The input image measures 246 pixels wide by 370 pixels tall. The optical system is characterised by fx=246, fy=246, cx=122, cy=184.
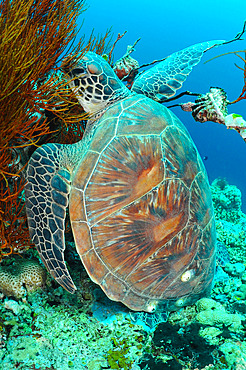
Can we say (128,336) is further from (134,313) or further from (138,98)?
(138,98)

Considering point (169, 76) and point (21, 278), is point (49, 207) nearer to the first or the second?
point (21, 278)

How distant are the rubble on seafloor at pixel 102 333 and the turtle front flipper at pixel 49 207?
Result: 0.30 m

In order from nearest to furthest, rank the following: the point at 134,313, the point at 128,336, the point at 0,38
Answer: the point at 0,38
the point at 128,336
the point at 134,313

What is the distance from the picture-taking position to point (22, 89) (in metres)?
1.70

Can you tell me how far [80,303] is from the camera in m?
1.96

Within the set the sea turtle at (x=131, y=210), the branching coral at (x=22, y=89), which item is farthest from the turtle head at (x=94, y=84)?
the sea turtle at (x=131, y=210)

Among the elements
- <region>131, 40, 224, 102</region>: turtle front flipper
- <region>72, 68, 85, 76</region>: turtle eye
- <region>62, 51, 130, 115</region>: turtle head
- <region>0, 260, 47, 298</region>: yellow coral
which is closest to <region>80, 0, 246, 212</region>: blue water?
<region>131, 40, 224, 102</region>: turtle front flipper

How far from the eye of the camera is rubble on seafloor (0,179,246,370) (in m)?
1.51

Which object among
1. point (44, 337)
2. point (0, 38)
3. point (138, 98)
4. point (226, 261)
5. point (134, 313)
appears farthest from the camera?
point (226, 261)

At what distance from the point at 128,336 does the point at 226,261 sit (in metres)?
1.27

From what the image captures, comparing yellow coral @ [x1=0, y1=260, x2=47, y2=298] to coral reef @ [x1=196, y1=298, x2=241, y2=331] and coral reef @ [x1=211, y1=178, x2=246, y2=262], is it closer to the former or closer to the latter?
coral reef @ [x1=196, y1=298, x2=241, y2=331]

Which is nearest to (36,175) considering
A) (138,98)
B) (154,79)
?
(138,98)

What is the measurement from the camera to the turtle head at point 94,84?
7.11 feet

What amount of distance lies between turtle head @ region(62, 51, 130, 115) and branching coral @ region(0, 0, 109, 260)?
0.41 feet
